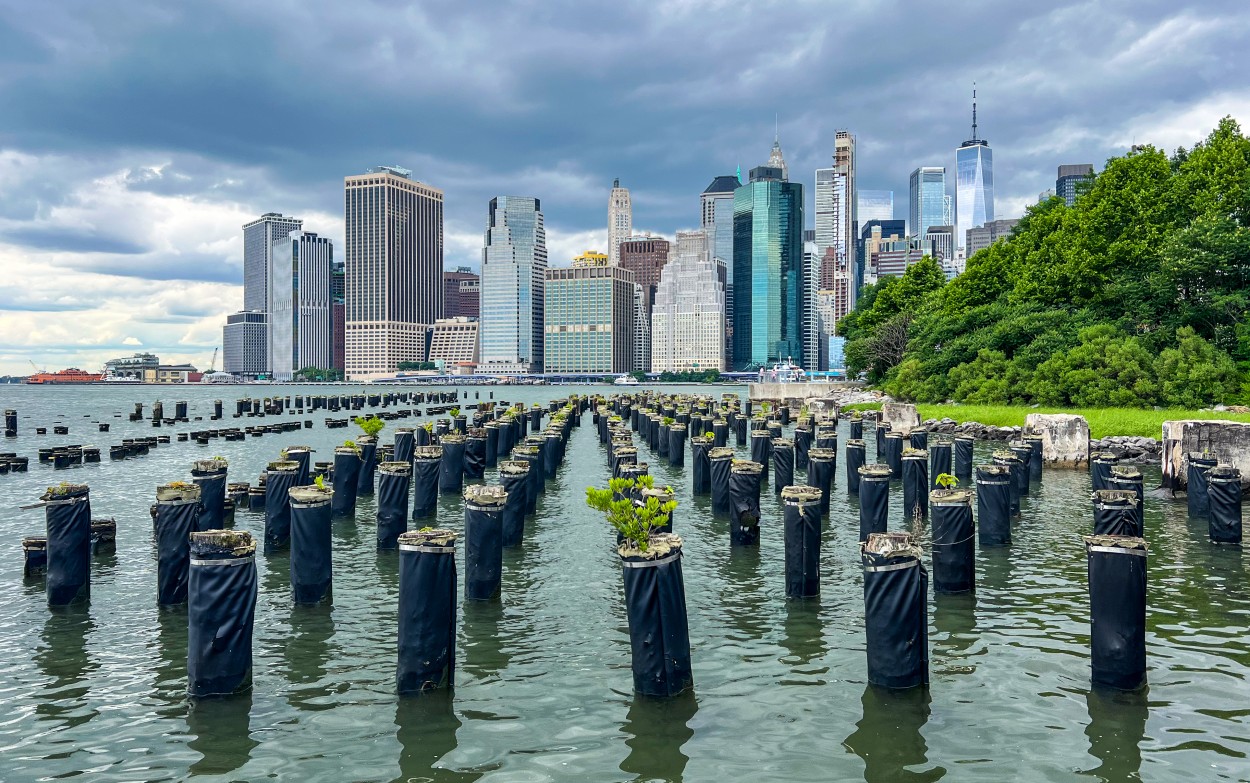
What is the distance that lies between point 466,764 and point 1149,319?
5247cm

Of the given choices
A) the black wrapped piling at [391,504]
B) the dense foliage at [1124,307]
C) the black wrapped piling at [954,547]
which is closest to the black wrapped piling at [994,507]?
the black wrapped piling at [954,547]

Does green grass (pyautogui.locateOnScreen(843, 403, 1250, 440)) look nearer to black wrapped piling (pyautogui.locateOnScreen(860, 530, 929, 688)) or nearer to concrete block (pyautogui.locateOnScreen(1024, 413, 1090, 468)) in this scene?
concrete block (pyautogui.locateOnScreen(1024, 413, 1090, 468))

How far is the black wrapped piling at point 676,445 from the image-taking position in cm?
3750

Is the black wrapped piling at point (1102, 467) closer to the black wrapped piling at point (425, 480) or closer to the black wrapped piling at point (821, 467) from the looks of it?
the black wrapped piling at point (821, 467)

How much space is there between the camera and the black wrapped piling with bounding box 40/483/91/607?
46.9 feet

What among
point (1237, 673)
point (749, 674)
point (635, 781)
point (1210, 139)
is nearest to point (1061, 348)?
point (1210, 139)

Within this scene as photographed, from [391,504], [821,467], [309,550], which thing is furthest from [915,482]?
[309,550]

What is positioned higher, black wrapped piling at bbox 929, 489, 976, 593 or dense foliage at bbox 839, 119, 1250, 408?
dense foliage at bbox 839, 119, 1250, 408

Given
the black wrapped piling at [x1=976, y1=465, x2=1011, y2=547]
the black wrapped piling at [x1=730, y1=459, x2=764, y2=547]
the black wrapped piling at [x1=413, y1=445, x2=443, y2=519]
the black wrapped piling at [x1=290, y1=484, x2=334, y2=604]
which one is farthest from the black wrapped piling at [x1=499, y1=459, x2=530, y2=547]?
the black wrapped piling at [x1=976, y1=465, x2=1011, y2=547]

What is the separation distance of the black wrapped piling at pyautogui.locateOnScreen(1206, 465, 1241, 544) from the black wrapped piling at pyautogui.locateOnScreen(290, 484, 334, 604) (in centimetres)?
1947

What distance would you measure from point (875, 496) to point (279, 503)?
14.2m

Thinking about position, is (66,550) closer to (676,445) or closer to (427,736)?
(427,736)

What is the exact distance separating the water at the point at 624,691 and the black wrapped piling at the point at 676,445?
19.8m

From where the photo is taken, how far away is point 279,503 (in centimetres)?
1908
